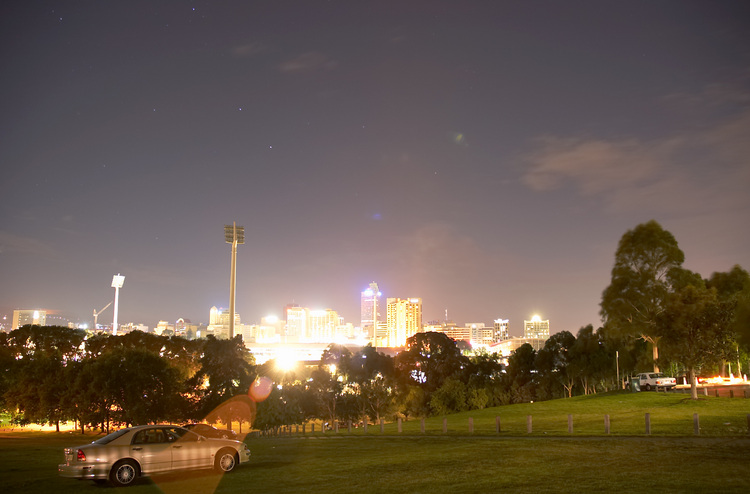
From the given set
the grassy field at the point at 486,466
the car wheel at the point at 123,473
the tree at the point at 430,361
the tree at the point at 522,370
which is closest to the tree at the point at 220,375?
the tree at the point at 430,361

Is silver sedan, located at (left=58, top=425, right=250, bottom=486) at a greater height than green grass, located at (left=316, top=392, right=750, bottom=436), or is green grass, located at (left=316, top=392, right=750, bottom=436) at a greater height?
silver sedan, located at (left=58, top=425, right=250, bottom=486)

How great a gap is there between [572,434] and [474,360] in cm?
5650

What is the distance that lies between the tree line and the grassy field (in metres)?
17.7

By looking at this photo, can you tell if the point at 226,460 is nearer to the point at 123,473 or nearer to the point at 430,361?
the point at 123,473

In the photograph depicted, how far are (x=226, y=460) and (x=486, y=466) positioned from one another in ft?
26.1

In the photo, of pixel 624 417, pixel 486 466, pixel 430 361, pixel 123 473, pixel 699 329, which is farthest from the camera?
pixel 430 361

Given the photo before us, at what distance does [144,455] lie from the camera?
1716 cm

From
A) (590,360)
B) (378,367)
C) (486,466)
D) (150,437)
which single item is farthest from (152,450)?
(590,360)

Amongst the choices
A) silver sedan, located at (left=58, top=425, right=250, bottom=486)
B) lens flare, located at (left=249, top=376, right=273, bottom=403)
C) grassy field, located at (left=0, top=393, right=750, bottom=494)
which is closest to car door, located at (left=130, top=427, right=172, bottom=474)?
silver sedan, located at (left=58, top=425, right=250, bottom=486)

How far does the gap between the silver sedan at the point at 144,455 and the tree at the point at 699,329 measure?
38.2 metres

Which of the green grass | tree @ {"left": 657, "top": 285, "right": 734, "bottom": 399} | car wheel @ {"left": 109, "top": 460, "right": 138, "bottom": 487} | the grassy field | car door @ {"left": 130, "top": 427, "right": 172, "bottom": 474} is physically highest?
tree @ {"left": 657, "top": 285, "right": 734, "bottom": 399}

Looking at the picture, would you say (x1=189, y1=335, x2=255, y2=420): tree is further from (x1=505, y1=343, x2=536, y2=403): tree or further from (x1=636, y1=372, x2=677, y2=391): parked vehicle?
(x1=636, y1=372, x2=677, y2=391): parked vehicle

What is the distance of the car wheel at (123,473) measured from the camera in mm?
16562

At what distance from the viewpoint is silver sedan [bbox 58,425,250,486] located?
16.4 m
